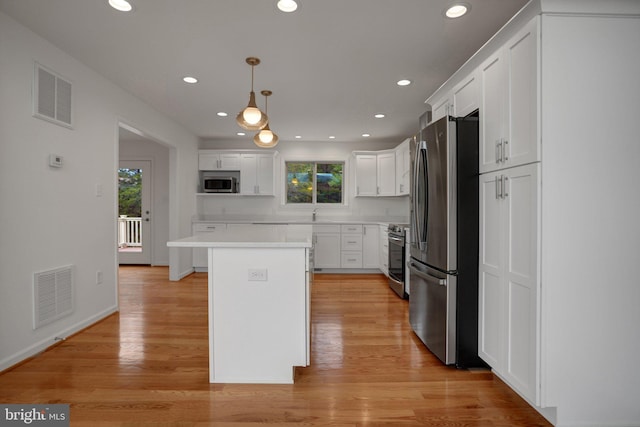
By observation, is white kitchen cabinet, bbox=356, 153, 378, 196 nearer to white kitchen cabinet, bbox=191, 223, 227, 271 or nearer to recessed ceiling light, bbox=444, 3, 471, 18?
white kitchen cabinet, bbox=191, 223, 227, 271

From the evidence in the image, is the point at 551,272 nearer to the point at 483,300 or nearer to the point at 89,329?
the point at 483,300

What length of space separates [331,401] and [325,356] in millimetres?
587

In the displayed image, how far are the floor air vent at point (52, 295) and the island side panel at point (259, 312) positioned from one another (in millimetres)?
1546

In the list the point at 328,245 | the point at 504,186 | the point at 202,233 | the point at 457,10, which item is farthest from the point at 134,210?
the point at 504,186

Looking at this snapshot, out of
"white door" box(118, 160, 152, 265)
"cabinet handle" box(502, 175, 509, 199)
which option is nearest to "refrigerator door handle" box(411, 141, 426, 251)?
"cabinet handle" box(502, 175, 509, 199)

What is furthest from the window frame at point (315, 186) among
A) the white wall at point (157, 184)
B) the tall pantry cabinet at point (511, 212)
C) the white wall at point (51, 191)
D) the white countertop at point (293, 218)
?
the tall pantry cabinet at point (511, 212)

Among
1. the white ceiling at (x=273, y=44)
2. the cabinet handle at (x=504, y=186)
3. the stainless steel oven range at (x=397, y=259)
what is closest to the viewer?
the cabinet handle at (x=504, y=186)

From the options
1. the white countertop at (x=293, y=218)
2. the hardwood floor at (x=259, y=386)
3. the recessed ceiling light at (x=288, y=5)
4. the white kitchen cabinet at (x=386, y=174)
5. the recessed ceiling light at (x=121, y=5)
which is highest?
the recessed ceiling light at (x=121, y=5)

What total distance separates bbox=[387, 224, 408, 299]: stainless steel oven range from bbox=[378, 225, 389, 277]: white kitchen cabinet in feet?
0.87

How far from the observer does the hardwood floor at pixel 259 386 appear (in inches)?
69.9

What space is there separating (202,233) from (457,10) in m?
4.86

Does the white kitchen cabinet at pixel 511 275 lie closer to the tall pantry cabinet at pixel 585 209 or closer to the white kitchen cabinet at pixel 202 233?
A: the tall pantry cabinet at pixel 585 209

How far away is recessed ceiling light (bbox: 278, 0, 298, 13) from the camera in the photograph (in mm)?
2082

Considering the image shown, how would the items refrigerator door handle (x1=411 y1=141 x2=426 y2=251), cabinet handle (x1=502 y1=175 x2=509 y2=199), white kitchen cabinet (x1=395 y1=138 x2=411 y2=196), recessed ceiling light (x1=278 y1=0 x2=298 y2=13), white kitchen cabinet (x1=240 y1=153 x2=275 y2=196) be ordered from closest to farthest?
cabinet handle (x1=502 y1=175 x2=509 y2=199), recessed ceiling light (x1=278 y1=0 x2=298 y2=13), refrigerator door handle (x1=411 y1=141 x2=426 y2=251), white kitchen cabinet (x1=395 y1=138 x2=411 y2=196), white kitchen cabinet (x1=240 y1=153 x2=275 y2=196)
